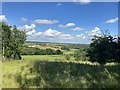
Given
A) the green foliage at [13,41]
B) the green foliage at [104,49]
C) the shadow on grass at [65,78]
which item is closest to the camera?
the shadow on grass at [65,78]

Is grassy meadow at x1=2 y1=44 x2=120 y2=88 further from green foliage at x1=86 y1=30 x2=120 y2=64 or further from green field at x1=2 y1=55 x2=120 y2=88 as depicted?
green foliage at x1=86 y1=30 x2=120 y2=64

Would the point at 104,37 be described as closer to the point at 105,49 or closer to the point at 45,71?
the point at 105,49

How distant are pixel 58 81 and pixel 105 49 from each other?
38280 mm

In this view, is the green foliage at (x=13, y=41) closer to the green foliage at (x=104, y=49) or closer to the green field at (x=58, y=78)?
the green foliage at (x=104, y=49)

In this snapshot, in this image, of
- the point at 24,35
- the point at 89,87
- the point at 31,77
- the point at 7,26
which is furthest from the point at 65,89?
the point at 24,35

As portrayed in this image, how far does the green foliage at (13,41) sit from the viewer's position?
71.6 metres

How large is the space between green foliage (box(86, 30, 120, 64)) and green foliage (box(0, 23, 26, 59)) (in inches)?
1140

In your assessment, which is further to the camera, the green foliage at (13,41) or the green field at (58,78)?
the green foliage at (13,41)

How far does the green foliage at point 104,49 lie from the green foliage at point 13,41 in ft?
95.0

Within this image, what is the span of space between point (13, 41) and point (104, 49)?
122ft

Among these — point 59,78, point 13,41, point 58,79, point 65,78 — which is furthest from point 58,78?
point 13,41

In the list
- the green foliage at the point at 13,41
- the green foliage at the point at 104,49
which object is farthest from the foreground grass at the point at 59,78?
the green foliage at the point at 13,41

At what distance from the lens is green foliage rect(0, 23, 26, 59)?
71.6 m

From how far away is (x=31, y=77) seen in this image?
32.7 feet
